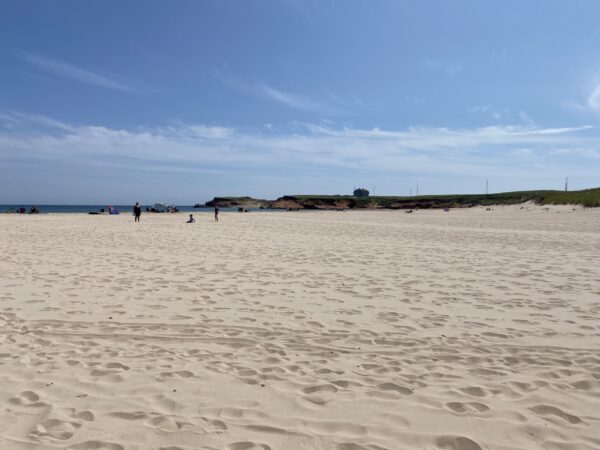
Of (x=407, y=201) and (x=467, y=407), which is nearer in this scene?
(x=467, y=407)

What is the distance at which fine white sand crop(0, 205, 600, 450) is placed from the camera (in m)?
3.57

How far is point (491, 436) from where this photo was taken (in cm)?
351

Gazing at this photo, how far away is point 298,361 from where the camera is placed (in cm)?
512

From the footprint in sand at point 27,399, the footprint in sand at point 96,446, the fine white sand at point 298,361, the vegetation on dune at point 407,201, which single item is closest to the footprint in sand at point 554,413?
the fine white sand at point 298,361

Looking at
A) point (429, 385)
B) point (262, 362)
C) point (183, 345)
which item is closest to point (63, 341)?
point (183, 345)

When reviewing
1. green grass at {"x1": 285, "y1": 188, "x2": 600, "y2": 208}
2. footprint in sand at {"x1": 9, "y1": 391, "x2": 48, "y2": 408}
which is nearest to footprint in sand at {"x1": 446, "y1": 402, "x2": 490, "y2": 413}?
footprint in sand at {"x1": 9, "y1": 391, "x2": 48, "y2": 408}

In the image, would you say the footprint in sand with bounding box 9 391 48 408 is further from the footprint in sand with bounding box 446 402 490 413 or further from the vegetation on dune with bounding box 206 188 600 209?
the vegetation on dune with bounding box 206 188 600 209

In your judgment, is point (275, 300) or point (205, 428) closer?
point (205, 428)

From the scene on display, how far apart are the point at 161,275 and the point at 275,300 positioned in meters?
3.94

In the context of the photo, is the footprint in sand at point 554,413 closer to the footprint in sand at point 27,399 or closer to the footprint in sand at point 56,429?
the footprint in sand at point 56,429

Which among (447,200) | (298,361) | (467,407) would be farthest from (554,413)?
(447,200)

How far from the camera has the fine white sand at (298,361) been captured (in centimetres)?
357

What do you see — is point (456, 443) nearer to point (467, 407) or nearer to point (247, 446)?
point (467, 407)

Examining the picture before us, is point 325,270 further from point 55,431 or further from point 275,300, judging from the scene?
point 55,431
